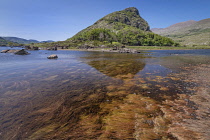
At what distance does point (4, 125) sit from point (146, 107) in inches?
318

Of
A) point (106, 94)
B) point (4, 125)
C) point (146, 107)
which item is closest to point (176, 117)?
point (146, 107)

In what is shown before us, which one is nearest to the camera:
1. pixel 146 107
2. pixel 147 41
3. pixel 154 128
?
pixel 154 128

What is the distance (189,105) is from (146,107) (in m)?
3.12

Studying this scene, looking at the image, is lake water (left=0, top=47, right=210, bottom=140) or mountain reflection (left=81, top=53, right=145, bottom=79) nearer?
lake water (left=0, top=47, right=210, bottom=140)

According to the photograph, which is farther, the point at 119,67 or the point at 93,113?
the point at 119,67

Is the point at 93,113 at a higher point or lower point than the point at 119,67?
lower

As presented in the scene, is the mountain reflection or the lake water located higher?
the mountain reflection

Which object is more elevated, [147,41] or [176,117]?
[147,41]

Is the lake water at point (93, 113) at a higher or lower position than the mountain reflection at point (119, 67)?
lower

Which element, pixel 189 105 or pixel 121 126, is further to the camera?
pixel 189 105

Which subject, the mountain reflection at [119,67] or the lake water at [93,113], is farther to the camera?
the mountain reflection at [119,67]

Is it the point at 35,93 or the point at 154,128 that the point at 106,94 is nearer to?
the point at 154,128

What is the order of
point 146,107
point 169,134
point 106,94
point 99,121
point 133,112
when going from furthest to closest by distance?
point 106,94, point 146,107, point 133,112, point 99,121, point 169,134

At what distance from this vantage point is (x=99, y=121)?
19.0 feet
